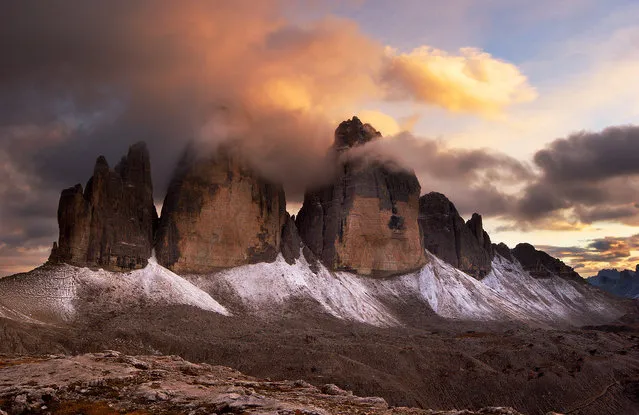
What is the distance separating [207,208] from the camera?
151 meters

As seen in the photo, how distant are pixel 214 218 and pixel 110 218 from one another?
29.1 metres

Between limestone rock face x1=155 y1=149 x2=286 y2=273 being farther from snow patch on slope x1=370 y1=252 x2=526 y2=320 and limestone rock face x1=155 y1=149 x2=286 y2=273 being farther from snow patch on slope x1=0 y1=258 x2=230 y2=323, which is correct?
snow patch on slope x1=370 y1=252 x2=526 y2=320

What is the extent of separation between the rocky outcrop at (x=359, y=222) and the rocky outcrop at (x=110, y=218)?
192ft

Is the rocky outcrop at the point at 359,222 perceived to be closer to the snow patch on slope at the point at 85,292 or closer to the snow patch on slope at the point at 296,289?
the snow patch on slope at the point at 296,289

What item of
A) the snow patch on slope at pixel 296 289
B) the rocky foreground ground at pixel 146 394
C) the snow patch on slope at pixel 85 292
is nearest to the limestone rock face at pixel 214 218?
the snow patch on slope at pixel 296 289

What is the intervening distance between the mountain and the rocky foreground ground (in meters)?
0.91

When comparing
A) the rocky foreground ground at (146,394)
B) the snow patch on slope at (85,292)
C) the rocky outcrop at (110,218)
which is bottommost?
the rocky foreground ground at (146,394)

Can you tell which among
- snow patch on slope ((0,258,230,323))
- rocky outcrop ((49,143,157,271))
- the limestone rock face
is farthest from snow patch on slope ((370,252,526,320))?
rocky outcrop ((49,143,157,271))

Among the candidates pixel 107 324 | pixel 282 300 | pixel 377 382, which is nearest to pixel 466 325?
pixel 282 300

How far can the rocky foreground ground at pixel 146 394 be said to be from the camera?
32.8 metres

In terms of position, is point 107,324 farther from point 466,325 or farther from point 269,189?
point 466,325

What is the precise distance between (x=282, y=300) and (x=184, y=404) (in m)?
112

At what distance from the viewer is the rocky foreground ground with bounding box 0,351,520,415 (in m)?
32.8

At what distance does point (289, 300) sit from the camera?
5743 inches
